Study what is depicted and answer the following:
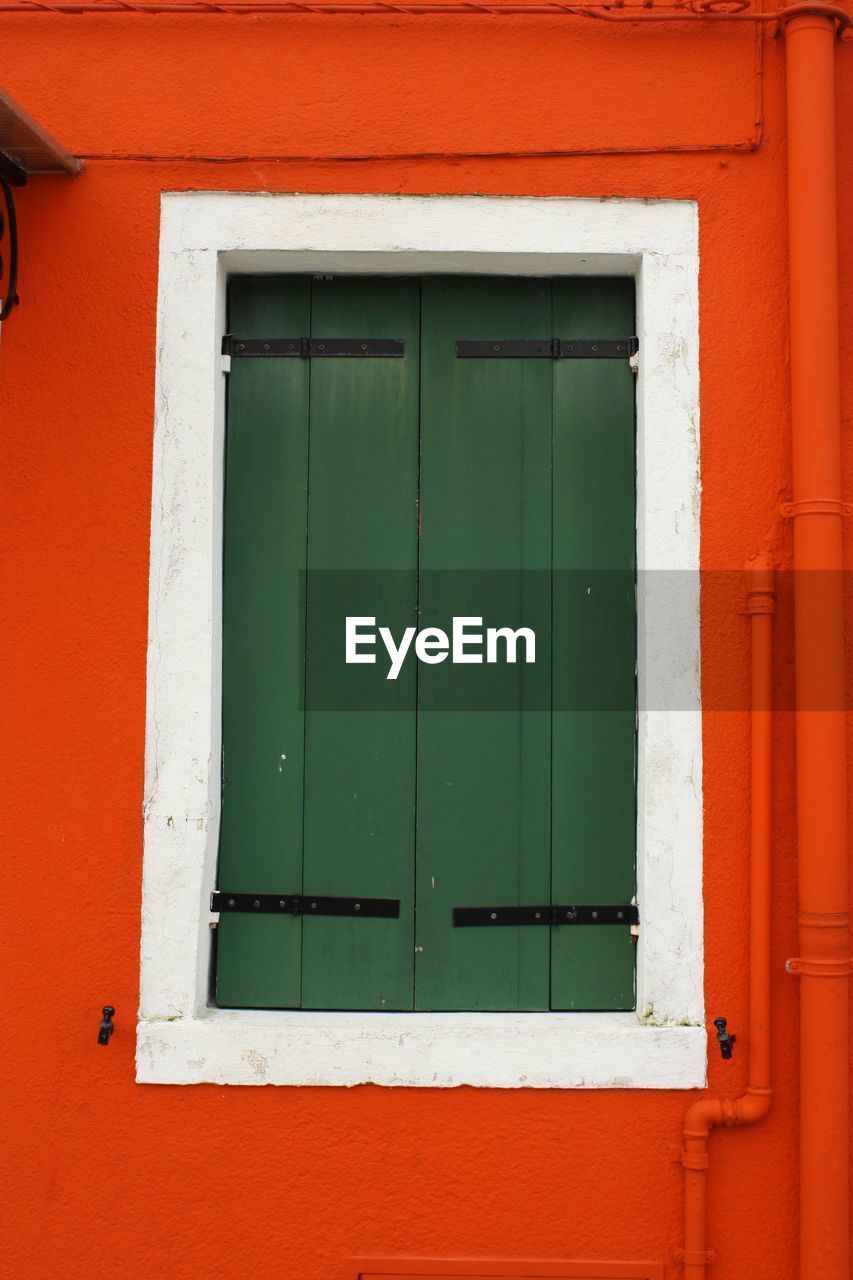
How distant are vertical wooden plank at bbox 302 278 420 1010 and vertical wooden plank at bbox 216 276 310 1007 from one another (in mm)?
46

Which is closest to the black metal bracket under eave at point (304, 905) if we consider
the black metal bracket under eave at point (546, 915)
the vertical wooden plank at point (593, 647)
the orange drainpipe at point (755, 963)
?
the black metal bracket under eave at point (546, 915)

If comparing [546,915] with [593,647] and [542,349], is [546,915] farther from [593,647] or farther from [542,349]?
[542,349]

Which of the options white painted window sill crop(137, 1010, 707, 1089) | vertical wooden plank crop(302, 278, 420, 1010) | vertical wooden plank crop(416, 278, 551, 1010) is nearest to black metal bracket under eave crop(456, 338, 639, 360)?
vertical wooden plank crop(416, 278, 551, 1010)

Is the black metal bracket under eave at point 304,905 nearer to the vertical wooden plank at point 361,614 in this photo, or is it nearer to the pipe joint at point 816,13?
the vertical wooden plank at point 361,614

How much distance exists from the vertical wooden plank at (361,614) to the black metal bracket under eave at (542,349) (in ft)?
0.52

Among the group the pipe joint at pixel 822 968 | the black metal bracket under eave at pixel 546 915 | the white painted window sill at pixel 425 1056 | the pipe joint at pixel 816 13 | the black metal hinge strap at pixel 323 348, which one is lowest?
the white painted window sill at pixel 425 1056

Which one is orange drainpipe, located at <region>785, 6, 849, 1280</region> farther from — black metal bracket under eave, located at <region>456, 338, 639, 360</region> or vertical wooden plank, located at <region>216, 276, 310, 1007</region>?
vertical wooden plank, located at <region>216, 276, 310, 1007</region>

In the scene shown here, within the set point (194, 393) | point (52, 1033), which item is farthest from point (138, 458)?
point (52, 1033)

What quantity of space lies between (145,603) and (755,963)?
1.75 meters

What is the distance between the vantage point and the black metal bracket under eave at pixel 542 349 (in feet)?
9.38

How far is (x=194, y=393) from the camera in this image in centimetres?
275

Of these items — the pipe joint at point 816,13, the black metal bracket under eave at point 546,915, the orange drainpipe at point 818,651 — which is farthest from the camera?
the black metal bracket under eave at point 546,915

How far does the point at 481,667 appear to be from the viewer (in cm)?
285

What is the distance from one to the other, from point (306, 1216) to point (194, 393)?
2.06m
